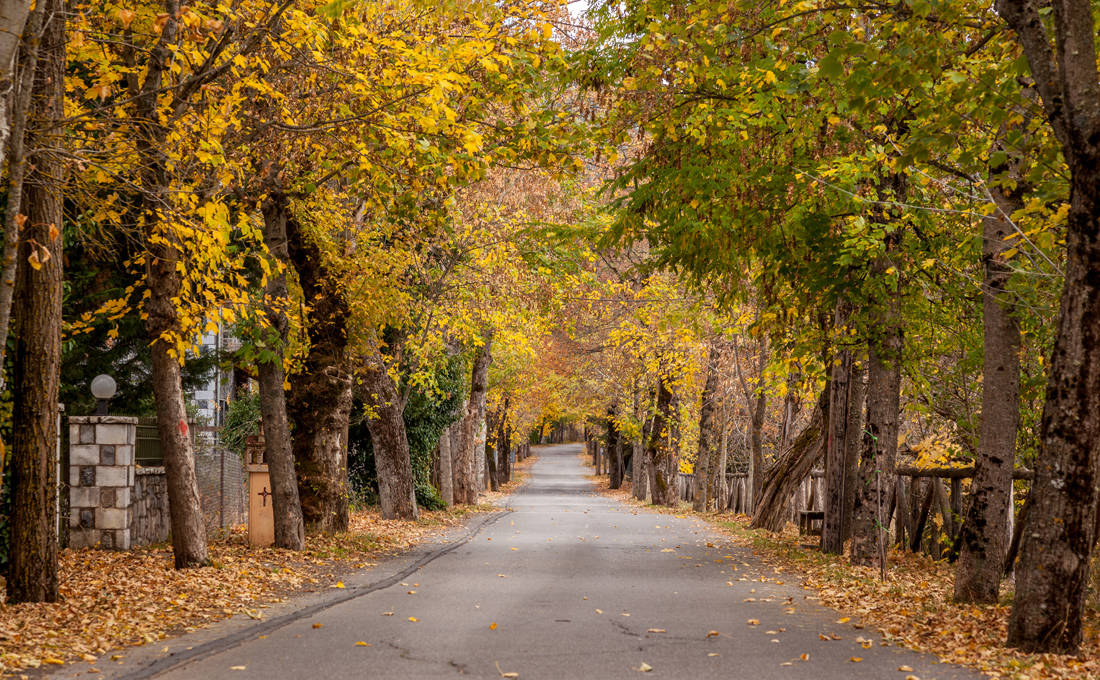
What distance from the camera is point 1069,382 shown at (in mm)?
8219

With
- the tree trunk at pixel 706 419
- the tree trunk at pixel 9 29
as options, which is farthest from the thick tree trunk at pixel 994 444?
the tree trunk at pixel 706 419

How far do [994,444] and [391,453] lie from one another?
16.0 meters

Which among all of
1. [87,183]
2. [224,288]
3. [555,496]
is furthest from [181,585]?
[555,496]

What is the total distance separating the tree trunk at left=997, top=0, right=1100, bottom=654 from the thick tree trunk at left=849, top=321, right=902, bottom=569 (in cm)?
570

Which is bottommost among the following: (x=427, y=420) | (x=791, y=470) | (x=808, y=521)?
(x=808, y=521)

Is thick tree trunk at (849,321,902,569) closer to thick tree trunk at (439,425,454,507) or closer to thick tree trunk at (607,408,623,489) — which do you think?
thick tree trunk at (439,425,454,507)

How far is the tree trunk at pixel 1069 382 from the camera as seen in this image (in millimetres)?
8133

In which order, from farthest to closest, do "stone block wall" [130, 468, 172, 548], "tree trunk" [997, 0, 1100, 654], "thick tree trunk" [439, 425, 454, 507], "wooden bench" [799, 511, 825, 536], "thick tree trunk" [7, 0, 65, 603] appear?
1. "thick tree trunk" [439, 425, 454, 507]
2. "wooden bench" [799, 511, 825, 536]
3. "stone block wall" [130, 468, 172, 548]
4. "thick tree trunk" [7, 0, 65, 603]
5. "tree trunk" [997, 0, 1100, 654]

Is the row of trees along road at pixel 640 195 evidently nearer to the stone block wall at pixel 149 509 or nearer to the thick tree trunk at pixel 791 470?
the thick tree trunk at pixel 791 470

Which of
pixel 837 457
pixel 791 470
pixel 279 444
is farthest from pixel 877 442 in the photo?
pixel 279 444

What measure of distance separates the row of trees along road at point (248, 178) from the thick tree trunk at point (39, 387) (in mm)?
21

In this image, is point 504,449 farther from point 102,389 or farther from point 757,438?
point 102,389

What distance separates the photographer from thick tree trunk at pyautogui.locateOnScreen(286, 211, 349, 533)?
18.2 m

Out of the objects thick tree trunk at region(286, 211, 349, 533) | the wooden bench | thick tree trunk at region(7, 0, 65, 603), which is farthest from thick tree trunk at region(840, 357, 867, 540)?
thick tree trunk at region(7, 0, 65, 603)
